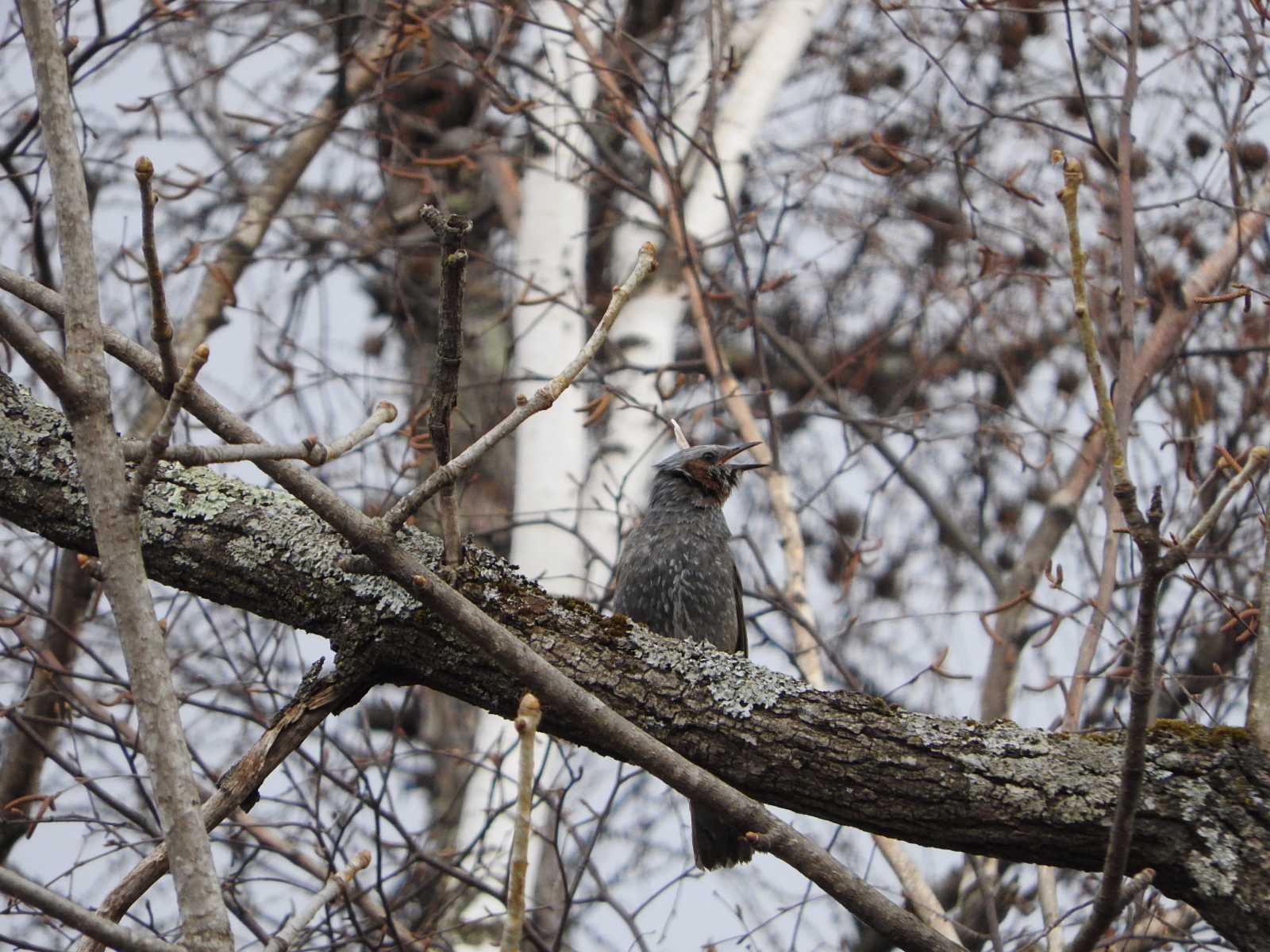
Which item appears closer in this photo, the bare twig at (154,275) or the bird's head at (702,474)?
the bare twig at (154,275)

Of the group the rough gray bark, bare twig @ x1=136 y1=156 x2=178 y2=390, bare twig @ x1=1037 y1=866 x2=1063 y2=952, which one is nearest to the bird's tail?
bare twig @ x1=1037 y1=866 x2=1063 y2=952

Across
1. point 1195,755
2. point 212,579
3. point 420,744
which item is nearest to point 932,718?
point 1195,755

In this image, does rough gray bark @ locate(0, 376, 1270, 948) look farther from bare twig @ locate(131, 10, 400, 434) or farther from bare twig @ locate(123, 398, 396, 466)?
bare twig @ locate(131, 10, 400, 434)

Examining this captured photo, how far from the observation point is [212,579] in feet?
8.60

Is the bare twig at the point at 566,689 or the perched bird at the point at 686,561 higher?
the perched bird at the point at 686,561

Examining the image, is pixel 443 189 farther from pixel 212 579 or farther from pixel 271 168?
pixel 212 579

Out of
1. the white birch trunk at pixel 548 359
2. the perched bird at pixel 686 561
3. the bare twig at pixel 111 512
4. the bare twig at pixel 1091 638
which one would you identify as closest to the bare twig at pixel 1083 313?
the bare twig at pixel 111 512

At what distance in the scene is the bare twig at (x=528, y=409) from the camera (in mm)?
2201

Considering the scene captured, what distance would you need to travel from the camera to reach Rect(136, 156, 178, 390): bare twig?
5.35 ft

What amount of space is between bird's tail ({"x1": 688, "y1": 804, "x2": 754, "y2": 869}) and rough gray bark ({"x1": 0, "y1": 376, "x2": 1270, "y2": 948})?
156 cm

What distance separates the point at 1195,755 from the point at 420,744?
6007 millimetres

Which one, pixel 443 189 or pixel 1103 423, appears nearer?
pixel 1103 423

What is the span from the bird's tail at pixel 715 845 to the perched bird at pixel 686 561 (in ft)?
0.47

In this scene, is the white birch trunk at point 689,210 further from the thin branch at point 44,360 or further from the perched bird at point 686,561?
the thin branch at point 44,360
